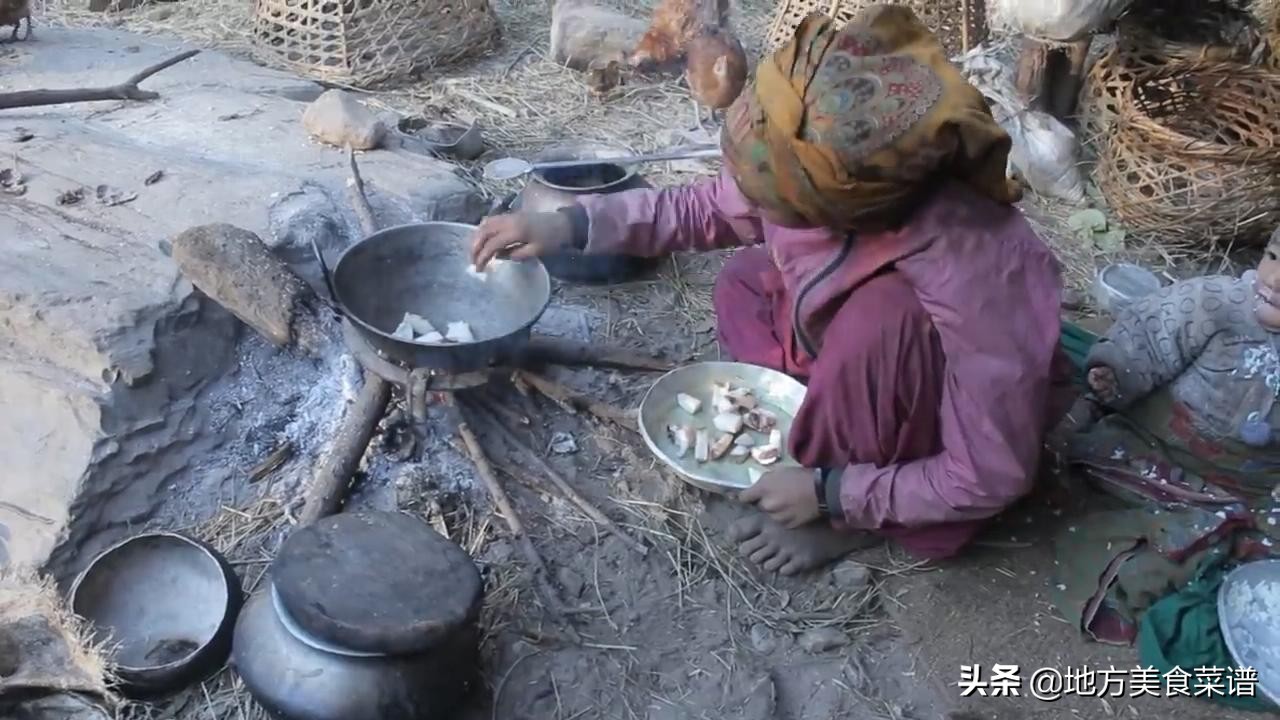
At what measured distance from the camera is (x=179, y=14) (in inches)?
203

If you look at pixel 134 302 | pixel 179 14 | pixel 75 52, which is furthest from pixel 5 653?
pixel 179 14

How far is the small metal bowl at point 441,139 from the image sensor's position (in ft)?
12.7

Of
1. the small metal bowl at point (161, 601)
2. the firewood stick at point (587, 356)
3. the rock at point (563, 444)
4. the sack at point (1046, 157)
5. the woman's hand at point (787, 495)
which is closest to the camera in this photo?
the small metal bowl at point (161, 601)

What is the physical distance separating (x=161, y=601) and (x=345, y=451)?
49cm

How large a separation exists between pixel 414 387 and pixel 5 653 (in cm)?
96

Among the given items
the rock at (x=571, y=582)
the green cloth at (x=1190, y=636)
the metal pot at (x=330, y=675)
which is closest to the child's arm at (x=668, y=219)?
the rock at (x=571, y=582)

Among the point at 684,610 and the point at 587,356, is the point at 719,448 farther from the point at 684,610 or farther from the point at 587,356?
the point at 587,356

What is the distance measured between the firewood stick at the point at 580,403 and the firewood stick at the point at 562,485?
15 centimetres

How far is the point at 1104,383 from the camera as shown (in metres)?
2.63

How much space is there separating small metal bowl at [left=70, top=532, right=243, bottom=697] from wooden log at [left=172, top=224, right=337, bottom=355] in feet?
1.99

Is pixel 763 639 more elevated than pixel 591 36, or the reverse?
pixel 591 36

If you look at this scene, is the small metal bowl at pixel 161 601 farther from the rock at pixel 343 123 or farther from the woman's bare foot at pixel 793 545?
the rock at pixel 343 123

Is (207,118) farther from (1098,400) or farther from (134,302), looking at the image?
(1098,400)

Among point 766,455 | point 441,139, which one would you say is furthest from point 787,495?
point 441,139
